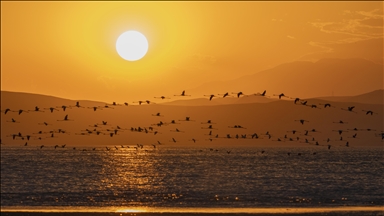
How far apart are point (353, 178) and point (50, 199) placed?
202 ft

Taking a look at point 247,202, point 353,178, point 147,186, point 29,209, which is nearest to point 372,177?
point 353,178

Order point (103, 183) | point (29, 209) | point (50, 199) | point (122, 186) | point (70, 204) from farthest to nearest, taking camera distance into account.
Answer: point (103, 183), point (122, 186), point (50, 199), point (70, 204), point (29, 209)

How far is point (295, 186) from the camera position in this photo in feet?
353

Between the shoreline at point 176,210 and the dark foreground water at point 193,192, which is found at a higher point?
the dark foreground water at point 193,192

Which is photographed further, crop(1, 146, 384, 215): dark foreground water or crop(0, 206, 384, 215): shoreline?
crop(1, 146, 384, 215): dark foreground water

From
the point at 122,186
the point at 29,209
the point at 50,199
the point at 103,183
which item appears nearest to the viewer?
the point at 29,209

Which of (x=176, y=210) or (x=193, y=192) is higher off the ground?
(x=193, y=192)

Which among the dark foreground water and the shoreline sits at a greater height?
the dark foreground water

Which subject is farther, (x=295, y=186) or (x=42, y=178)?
(x=42, y=178)

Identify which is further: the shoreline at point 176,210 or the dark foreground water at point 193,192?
the dark foreground water at point 193,192

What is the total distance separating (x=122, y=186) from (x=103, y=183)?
9026 mm

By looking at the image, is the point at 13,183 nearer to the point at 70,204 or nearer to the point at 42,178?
the point at 42,178

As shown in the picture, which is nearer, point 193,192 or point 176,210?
point 176,210

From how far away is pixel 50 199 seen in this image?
83.7m
